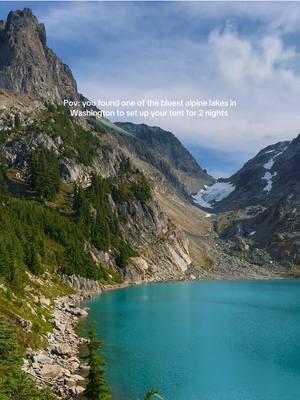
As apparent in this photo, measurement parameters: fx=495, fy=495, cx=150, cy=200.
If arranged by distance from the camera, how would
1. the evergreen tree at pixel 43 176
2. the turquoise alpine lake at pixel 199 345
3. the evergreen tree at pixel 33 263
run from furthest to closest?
the evergreen tree at pixel 43 176
the evergreen tree at pixel 33 263
the turquoise alpine lake at pixel 199 345

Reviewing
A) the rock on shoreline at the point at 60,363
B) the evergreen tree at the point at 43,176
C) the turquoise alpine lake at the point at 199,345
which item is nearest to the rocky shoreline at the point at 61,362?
the rock on shoreline at the point at 60,363

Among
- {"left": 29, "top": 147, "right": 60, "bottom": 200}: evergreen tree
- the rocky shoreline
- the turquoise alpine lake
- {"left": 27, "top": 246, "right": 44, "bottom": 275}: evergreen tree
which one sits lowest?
the turquoise alpine lake

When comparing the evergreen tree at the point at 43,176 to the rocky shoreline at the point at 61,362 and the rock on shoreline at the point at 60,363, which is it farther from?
the rock on shoreline at the point at 60,363

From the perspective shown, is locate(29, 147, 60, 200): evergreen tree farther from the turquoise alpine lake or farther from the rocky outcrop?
the turquoise alpine lake

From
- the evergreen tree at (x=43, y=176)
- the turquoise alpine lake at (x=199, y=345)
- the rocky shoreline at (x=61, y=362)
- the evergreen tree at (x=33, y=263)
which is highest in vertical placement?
the evergreen tree at (x=43, y=176)

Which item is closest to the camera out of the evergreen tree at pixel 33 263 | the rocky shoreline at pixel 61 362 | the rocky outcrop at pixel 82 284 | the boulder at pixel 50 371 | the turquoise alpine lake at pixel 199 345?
the rocky shoreline at pixel 61 362

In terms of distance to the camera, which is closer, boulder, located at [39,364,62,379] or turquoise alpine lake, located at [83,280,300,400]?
boulder, located at [39,364,62,379]

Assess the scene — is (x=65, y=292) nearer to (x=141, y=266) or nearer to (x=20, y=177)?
(x=141, y=266)

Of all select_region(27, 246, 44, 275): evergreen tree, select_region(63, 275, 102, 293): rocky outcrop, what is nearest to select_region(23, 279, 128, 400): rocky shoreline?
select_region(27, 246, 44, 275): evergreen tree

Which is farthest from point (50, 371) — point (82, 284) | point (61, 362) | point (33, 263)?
point (82, 284)
